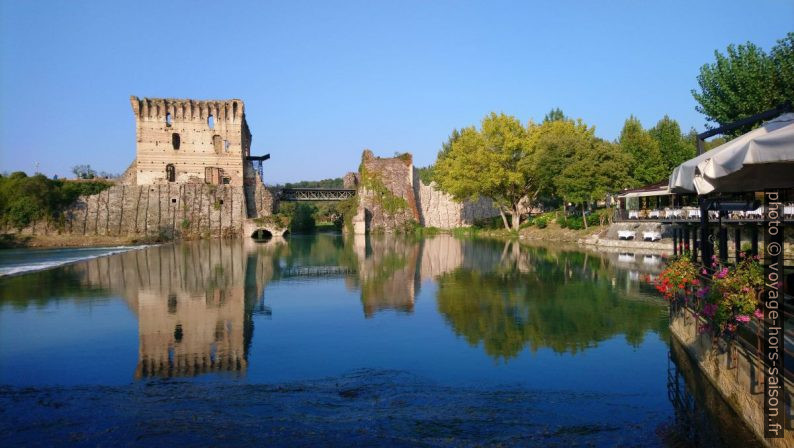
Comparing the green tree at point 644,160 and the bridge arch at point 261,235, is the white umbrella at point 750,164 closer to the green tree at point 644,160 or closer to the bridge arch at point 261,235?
the green tree at point 644,160

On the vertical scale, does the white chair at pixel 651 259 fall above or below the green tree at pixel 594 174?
below

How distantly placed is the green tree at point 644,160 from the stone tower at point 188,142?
38.5 metres

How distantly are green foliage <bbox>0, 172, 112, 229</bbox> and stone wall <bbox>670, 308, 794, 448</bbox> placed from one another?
55.3m

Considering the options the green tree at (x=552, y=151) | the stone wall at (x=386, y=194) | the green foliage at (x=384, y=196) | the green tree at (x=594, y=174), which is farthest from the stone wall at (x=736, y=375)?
the green foliage at (x=384, y=196)

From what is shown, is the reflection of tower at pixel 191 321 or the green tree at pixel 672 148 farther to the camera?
the green tree at pixel 672 148

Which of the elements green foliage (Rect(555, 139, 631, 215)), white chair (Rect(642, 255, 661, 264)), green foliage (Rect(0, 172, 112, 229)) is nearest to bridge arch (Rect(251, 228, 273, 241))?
green foliage (Rect(0, 172, 112, 229))

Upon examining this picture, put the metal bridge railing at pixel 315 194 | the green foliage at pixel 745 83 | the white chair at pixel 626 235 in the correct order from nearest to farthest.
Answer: the green foliage at pixel 745 83, the white chair at pixel 626 235, the metal bridge railing at pixel 315 194

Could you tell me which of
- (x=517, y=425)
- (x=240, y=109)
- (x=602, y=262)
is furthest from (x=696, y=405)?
(x=240, y=109)

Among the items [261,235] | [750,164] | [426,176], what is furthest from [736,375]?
[426,176]

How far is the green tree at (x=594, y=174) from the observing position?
41.6 metres

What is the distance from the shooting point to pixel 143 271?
26.4 m

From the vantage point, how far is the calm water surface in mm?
7340

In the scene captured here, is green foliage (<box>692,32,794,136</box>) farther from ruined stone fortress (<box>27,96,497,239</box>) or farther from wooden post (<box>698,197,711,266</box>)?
ruined stone fortress (<box>27,96,497,239</box>)

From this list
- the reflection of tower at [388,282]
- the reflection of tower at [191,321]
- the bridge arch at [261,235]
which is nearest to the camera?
the reflection of tower at [191,321]
